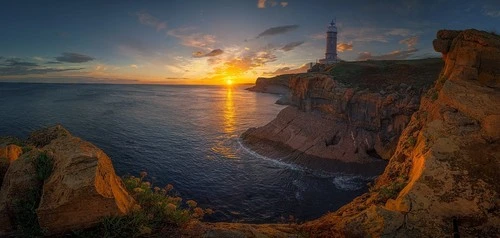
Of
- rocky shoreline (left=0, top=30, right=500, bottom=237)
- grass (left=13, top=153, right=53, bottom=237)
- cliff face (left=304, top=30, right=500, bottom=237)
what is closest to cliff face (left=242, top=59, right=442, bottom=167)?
rocky shoreline (left=0, top=30, right=500, bottom=237)

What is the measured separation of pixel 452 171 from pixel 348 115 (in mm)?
25327

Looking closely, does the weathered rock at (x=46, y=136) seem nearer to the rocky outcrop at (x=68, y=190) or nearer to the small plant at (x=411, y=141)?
the rocky outcrop at (x=68, y=190)

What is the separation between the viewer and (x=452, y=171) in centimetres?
892

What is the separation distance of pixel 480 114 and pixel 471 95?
60.2 inches

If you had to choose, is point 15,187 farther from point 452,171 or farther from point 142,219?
point 452,171

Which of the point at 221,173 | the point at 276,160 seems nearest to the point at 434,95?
the point at 276,160

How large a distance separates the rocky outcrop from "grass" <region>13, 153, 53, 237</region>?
8 cm

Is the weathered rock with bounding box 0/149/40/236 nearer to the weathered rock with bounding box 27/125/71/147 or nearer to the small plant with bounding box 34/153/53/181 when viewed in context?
the small plant with bounding box 34/153/53/181

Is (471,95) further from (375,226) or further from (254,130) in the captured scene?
(254,130)

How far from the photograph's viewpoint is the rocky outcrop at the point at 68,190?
7.05 meters

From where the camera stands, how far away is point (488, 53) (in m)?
12.8

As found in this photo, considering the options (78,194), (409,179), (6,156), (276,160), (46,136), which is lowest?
(276,160)

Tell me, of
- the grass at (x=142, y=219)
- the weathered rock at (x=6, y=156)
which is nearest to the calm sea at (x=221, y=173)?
the grass at (x=142, y=219)

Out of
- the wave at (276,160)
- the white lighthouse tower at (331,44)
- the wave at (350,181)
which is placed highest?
the white lighthouse tower at (331,44)
